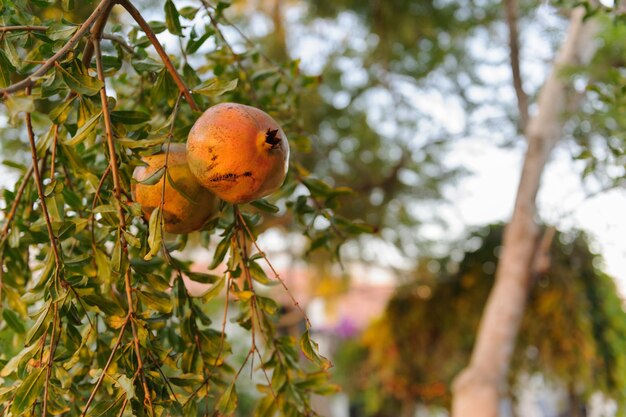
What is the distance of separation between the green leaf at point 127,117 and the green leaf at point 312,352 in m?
0.29

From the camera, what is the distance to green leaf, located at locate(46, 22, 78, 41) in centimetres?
64

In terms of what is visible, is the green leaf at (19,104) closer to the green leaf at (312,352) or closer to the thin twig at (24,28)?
the thin twig at (24,28)

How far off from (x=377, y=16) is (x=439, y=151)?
2.67ft

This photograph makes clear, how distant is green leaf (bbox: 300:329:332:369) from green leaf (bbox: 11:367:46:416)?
251 millimetres

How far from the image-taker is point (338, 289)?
13.5 ft

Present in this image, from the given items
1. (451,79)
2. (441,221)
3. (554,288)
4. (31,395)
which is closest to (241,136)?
(31,395)

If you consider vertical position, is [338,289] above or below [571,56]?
below

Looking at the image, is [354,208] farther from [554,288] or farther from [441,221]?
[554,288]

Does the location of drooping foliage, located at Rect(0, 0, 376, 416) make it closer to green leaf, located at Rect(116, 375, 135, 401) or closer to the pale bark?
green leaf, located at Rect(116, 375, 135, 401)

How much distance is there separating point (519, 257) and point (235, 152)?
1.47m

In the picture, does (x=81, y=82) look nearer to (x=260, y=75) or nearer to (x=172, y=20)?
(x=172, y=20)

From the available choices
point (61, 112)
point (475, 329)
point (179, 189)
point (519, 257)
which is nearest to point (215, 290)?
point (179, 189)

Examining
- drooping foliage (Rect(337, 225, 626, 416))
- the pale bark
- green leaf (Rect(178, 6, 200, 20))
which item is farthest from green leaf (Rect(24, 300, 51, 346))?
drooping foliage (Rect(337, 225, 626, 416))

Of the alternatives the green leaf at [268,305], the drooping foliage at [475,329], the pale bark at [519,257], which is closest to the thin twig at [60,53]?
the green leaf at [268,305]
